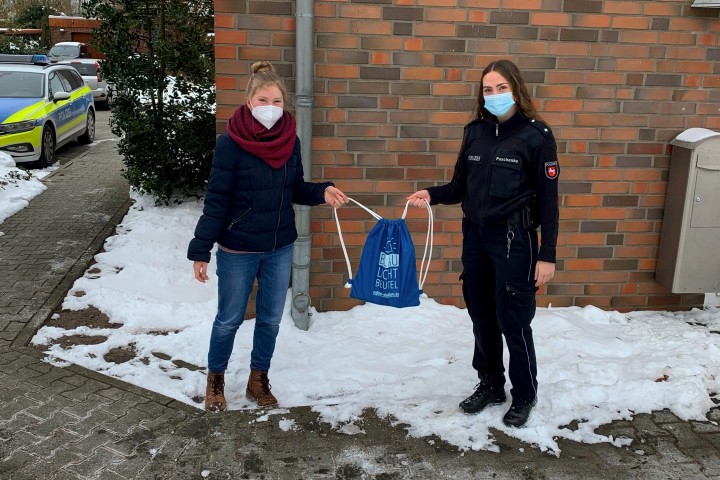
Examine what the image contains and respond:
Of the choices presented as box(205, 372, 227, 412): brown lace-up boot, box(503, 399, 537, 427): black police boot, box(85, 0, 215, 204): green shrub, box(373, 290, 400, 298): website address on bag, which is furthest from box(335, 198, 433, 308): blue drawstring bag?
box(85, 0, 215, 204): green shrub

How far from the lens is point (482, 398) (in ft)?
12.2

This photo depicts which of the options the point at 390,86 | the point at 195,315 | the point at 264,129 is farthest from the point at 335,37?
the point at 195,315

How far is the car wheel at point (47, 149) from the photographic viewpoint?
11094 mm

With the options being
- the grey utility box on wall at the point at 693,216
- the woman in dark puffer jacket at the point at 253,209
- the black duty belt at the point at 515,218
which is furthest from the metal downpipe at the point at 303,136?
the grey utility box on wall at the point at 693,216

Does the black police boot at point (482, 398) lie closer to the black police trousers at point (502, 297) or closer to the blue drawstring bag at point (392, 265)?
the black police trousers at point (502, 297)

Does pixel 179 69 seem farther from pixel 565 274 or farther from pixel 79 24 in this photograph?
pixel 79 24

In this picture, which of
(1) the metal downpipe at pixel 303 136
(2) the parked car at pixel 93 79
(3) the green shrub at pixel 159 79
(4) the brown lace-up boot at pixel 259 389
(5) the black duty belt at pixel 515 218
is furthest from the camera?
(2) the parked car at pixel 93 79

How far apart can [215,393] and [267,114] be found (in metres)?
1.54

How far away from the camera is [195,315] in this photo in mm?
5043

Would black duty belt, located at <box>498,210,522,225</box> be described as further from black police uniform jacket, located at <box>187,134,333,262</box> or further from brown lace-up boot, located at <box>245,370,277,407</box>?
brown lace-up boot, located at <box>245,370,277,407</box>

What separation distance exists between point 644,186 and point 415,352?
2175mm

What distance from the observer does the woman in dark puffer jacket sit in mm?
3338

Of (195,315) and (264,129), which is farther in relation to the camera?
(195,315)

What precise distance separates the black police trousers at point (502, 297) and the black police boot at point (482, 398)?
4 cm
